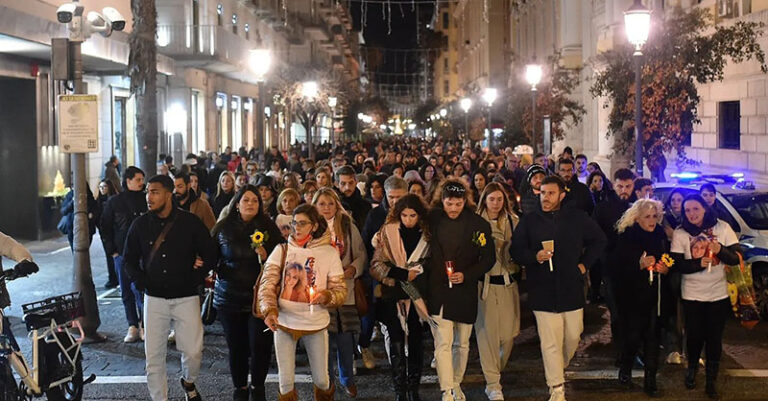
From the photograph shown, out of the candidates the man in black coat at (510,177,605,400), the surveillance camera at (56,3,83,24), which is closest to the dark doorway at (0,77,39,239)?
the surveillance camera at (56,3,83,24)

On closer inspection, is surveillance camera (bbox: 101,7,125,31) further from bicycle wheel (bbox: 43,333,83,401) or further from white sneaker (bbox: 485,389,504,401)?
white sneaker (bbox: 485,389,504,401)

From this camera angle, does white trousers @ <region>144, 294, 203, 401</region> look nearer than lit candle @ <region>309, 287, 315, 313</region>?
No

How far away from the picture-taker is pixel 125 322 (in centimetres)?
1145

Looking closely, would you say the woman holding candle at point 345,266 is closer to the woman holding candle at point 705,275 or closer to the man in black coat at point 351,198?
the man in black coat at point 351,198

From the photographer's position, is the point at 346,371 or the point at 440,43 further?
the point at 440,43

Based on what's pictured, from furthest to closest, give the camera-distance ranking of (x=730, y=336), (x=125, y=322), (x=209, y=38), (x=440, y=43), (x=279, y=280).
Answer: (x=440, y=43), (x=209, y=38), (x=125, y=322), (x=730, y=336), (x=279, y=280)

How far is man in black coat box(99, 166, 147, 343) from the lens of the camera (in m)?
10.2

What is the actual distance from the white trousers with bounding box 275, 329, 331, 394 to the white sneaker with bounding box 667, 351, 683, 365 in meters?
3.87

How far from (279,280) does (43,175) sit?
14823 millimetres

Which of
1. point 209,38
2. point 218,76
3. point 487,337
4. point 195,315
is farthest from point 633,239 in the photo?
point 218,76

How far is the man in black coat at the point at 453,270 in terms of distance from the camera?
7387 millimetres

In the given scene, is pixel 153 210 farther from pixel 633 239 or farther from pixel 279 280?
pixel 633 239

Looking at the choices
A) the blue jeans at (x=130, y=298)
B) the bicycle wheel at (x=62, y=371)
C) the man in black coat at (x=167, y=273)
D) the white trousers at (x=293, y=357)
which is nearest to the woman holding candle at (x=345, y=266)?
the white trousers at (x=293, y=357)

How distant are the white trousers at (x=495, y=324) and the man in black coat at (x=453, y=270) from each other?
34 centimetres
